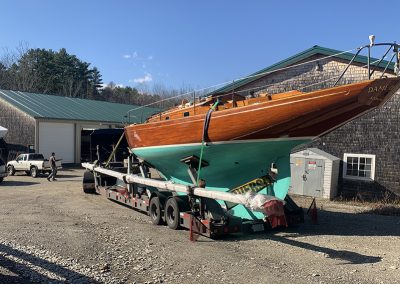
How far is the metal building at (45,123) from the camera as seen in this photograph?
30.0 meters

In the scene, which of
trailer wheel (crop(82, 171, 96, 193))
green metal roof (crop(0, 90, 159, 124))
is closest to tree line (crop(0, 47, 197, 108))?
green metal roof (crop(0, 90, 159, 124))

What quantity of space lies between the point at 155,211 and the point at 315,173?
7658 millimetres

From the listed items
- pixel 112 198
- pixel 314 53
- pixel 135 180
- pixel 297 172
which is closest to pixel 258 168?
pixel 135 180

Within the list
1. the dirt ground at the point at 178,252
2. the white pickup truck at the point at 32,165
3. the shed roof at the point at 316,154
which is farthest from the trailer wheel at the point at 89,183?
the white pickup truck at the point at 32,165

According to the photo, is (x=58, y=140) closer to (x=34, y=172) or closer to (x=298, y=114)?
(x=34, y=172)

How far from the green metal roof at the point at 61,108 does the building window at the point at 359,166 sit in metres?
15.8

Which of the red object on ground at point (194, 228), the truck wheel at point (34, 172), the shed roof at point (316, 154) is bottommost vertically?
the truck wheel at point (34, 172)

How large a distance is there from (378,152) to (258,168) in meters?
7.48

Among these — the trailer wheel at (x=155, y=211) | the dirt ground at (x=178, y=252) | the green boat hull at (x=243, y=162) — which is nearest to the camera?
Result: the dirt ground at (x=178, y=252)

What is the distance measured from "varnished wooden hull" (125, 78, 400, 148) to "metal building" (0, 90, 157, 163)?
772 inches

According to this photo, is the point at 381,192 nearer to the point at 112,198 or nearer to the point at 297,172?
the point at 297,172

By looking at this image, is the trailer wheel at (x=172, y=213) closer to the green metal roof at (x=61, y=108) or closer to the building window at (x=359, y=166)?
the building window at (x=359, y=166)

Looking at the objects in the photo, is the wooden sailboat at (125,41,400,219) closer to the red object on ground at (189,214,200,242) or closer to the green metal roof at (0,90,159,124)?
the red object on ground at (189,214,200,242)

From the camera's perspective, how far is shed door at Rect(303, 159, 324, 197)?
15.6 metres
